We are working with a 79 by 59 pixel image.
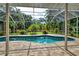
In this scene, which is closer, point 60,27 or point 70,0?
point 70,0

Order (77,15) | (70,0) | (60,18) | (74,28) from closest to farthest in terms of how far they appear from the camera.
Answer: (70,0) → (77,15) → (74,28) → (60,18)

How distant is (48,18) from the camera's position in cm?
2098

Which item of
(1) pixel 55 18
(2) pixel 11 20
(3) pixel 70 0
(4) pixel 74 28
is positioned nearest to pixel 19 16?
(2) pixel 11 20

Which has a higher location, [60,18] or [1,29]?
[60,18]

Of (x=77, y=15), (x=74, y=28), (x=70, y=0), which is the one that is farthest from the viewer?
(x=74, y=28)

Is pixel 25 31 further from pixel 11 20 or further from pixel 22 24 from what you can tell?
pixel 11 20

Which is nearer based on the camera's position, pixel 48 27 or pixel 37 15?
pixel 37 15

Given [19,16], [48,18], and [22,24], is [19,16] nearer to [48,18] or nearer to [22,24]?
[22,24]

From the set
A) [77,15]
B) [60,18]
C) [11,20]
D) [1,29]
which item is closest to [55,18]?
[60,18]

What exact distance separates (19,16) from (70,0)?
15.7 m

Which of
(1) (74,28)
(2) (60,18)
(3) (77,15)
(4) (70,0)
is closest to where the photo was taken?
(4) (70,0)

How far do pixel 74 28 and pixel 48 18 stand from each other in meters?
3.79

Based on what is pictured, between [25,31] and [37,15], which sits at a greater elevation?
[37,15]

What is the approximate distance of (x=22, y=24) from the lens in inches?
818
